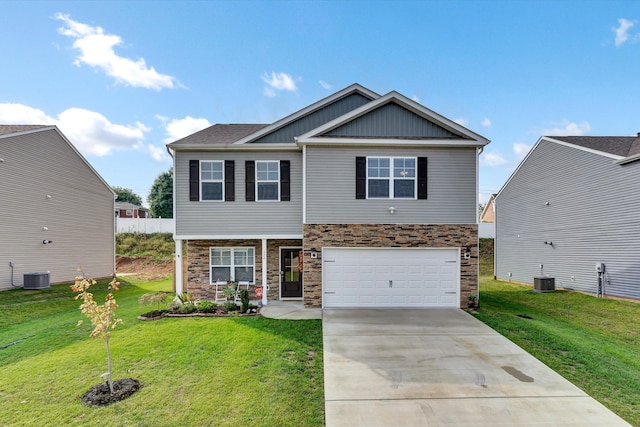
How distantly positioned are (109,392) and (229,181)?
6905mm

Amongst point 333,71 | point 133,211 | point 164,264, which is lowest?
point 164,264

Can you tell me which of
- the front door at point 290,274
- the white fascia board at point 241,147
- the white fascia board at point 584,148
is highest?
the white fascia board at point 584,148

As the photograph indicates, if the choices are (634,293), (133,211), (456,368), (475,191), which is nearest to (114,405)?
(456,368)

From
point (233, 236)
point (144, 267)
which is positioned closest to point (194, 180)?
point (233, 236)

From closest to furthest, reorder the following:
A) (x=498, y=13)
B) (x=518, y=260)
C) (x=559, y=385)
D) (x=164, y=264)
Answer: (x=559, y=385), (x=498, y=13), (x=518, y=260), (x=164, y=264)

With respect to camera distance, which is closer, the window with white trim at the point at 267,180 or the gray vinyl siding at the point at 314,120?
the window with white trim at the point at 267,180

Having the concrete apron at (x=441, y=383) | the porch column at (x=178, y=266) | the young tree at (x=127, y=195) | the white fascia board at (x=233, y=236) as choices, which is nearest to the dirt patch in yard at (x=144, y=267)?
the porch column at (x=178, y=266)

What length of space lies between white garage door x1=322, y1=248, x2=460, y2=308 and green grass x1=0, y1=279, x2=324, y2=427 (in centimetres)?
204

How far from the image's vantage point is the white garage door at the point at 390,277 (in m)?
9.95

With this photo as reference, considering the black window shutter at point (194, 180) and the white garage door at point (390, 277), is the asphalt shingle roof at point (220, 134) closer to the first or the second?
the black window shutter at point (194, 180)

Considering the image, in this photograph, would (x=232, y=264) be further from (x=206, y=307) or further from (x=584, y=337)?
(x=584, y=337)

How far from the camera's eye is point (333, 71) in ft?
48.3

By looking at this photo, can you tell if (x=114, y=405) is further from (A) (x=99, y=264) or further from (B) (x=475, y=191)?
(A) (x=99, y=264)

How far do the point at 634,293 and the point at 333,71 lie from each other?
50.2 feet
